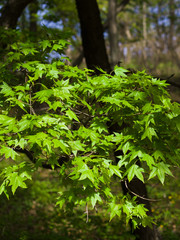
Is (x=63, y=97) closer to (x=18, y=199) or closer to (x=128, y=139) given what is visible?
(x=128, y=139)

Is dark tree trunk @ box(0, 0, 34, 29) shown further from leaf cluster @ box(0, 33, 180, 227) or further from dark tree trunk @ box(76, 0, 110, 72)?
leaf cluster @ box(0, 33, 180, 227)

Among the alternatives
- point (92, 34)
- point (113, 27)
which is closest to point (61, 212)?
point (92, 34)

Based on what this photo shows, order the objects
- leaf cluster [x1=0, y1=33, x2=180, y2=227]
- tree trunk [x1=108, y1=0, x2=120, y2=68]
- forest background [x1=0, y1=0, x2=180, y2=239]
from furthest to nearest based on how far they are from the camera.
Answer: tree trunk [x1=108, y1=0, x2=120, y2=68], forest background [x1=0, y1=0, x2=180, y2=239], leaf cluster [x1=0, y1=33, x2=180, y2=227]

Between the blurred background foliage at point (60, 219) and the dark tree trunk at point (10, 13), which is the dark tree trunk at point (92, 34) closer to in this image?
the dark tree trunk at point (10, 13)

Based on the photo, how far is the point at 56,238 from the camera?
5785 mm

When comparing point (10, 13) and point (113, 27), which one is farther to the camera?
point (113, 27)

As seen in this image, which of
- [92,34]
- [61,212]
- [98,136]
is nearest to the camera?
[98,136]

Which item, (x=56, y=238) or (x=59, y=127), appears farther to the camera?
(x=56, y=238)

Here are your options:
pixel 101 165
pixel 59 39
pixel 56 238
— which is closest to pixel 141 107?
pixel 101 165

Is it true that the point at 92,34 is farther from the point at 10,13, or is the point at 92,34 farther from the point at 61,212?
the point at 61,212

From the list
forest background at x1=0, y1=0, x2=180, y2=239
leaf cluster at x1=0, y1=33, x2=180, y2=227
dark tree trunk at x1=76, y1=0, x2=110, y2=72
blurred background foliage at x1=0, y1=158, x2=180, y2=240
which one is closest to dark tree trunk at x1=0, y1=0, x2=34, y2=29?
forest background at x1=0, y1=0, x2=180, y2=239

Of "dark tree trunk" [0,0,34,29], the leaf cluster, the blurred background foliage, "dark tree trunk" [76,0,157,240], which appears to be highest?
"dark tree trunk" [0,0,34,29]

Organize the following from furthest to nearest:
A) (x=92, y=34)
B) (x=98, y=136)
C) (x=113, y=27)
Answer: (x=113, y=27)
(x=92, y=34)
(x=98, y=136)

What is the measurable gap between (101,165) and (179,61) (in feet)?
90.8
